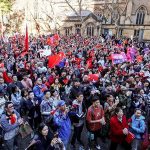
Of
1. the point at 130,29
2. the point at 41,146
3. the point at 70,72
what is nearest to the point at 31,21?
the point at 130,29

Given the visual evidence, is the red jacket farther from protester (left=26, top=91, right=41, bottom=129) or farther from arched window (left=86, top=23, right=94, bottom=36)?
arched window (left=86, top=23, right=94, bottom=36)

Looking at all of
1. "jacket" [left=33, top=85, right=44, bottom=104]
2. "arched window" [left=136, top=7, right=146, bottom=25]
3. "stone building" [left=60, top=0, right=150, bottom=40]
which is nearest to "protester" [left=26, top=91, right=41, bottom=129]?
"jacket" [left=33, top=85, right=44, bottom=104]

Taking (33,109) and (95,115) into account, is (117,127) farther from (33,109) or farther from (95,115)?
(33,109)

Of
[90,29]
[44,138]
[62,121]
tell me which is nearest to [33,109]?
[62,121]

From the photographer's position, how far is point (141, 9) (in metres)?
43.2

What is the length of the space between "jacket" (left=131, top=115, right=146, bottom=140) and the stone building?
34.5 meters

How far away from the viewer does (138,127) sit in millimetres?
6344

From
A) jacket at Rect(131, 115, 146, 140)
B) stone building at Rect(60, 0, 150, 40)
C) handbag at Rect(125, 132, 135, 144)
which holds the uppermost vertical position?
stone building at Rect(60, 0, 150, 40)

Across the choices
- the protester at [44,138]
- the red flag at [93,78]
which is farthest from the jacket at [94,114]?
the red flag at [93,78]

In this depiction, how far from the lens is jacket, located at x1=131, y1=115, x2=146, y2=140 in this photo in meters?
6.28

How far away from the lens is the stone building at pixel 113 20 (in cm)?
4203

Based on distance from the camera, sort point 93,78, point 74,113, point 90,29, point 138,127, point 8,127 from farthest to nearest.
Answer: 1. point 90,29
2. point 93,78
3. point 74,113
4. point 138,127
5. point 8,127

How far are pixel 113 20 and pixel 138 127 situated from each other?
40544mm

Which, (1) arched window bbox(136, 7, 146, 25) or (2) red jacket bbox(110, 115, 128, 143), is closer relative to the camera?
(2) red jacket bbox(110, 115, 128, 143)
